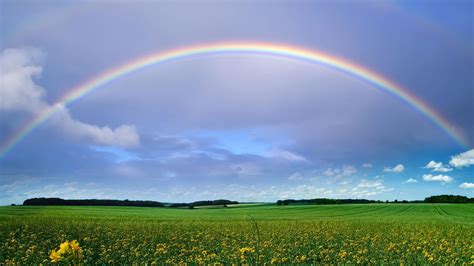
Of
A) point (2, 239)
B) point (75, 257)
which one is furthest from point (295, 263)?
point (2, 239)

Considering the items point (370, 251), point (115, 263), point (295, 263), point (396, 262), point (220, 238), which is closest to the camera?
point (295, 263)

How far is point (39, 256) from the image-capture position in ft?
38.1

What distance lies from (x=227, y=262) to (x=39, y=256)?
5.42 metres


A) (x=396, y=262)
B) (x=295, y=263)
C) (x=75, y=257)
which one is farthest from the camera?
(x=396, y=262)

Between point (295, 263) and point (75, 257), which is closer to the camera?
point (75, 257)

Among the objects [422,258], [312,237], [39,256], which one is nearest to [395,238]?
[312,237]

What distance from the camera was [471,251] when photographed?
38.6 ft

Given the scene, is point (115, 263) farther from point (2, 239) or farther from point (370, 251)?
point (370, 251)

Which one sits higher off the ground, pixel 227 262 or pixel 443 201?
pixel 443 201

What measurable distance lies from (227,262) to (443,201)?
128 metres

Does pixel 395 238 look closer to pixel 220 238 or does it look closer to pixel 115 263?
pixel 220 238

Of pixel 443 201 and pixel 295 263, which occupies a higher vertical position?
pixel 443 201

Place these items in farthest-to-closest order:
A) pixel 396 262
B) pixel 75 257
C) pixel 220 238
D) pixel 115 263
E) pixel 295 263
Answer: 1. pixel 220 238
2. pixel 115 263
3. pixel 396 262
4. pixel 295 263
5. pixel 75 257

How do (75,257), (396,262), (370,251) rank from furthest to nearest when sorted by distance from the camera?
(370,251), (396,262), (75,257)
